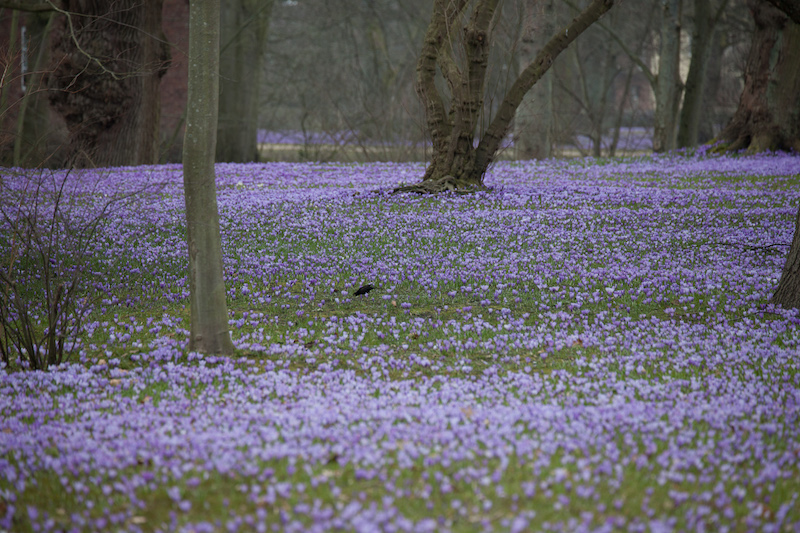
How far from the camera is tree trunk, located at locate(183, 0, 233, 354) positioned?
5.26 m

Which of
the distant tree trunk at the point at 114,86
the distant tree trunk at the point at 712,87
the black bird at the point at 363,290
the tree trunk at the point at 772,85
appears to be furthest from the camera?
the distant tree trunk at the point at 712,87

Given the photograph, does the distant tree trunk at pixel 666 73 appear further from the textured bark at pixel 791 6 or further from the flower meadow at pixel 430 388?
the textured bark at pixel 791 6

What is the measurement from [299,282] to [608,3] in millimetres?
8406

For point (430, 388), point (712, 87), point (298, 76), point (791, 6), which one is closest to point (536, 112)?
point (791, 6)

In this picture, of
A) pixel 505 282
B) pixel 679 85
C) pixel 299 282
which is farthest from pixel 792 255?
pixel 679 85

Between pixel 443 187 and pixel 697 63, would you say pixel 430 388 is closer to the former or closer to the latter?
pixel 443 187

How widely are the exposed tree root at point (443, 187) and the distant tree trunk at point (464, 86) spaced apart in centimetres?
2

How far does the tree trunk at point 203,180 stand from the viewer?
5.26 meters

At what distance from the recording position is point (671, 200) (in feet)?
40.4

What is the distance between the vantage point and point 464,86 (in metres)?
12.3

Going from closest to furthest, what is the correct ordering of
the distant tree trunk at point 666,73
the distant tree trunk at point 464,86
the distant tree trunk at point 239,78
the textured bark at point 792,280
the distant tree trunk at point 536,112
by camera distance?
1. the textured bark at point 792,280
2. the distant tree trunk at point 464,86
3. the distant tree trunk at point 536,112
4. the distant tree trunk at point 239,78
5. the distant tree trunk at point 666,73

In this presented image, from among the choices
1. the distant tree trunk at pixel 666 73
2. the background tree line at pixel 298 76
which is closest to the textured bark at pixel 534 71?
the background tree line at pixel 298 76

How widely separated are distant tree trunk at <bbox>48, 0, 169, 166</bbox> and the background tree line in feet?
0.12

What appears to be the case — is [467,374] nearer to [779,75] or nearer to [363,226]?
[363,226]
